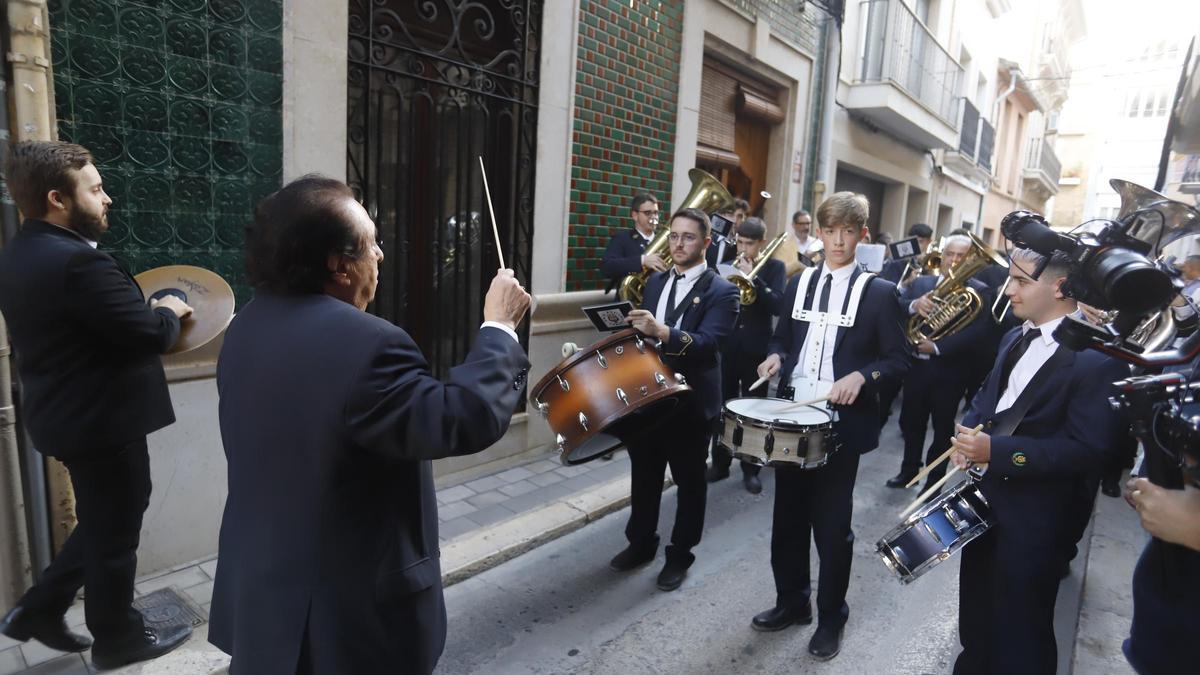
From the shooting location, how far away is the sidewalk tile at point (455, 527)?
13.7ft

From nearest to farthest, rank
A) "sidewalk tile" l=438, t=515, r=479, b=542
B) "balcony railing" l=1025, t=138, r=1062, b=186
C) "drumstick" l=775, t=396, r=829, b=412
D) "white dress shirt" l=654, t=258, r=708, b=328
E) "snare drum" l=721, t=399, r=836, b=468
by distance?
1. "snare drum" l=721, t=399, r=836, b=468
2. "drumstick" l=775, t=396, r=829, b=412
3. "white dress shirt" l=654, t=258, r=708, b=328
4. "sidewalk tile" l=438, t=515, r=479, b=542
5. "balcony railing" l=1025, t=138, r=1062, b=186

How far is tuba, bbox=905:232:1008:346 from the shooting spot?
5.20m

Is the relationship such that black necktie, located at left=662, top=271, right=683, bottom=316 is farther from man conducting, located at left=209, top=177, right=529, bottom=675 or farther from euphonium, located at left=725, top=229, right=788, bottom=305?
man conducting, located at left=209, top=177, right=529, bottom=675

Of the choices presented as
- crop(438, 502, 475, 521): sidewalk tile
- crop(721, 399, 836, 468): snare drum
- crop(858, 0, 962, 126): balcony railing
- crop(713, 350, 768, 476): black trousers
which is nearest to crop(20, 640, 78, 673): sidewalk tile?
crop(438, 502, 475, 521): sidewalk tile

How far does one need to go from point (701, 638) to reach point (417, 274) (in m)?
3.05

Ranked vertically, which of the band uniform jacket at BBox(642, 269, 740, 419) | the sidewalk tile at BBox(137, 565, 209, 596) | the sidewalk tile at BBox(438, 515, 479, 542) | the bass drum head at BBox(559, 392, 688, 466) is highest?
the band uniform jacket at BBox(642, 269, 740, 419)

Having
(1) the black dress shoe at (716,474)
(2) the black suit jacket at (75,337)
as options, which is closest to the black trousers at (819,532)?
(1) the black dress shoe at (716,474)

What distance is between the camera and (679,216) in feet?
12.0

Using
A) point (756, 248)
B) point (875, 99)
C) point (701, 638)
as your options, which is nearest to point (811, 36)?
point (875, 99)

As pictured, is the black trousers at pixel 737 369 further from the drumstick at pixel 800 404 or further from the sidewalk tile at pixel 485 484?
the drumstick at pixel 800 404

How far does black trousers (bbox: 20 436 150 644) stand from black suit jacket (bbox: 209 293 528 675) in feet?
4.48

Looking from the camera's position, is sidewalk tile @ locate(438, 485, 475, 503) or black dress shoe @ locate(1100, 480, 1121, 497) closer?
sidewalk tile @ locate(438, 485, 475, 503)

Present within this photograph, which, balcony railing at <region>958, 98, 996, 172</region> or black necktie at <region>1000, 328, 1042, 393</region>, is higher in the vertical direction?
balcony railing at <region>958, 98, 996, 172</region>

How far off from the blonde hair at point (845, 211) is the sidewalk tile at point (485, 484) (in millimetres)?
3014
